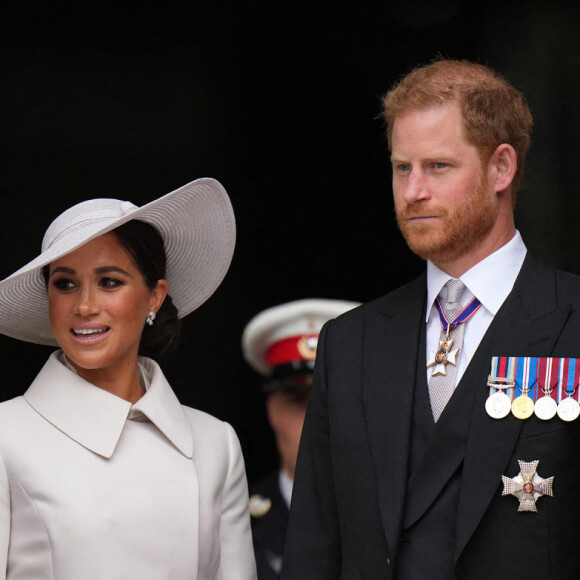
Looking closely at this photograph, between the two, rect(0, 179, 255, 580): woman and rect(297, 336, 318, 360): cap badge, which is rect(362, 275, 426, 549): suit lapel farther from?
rect(297, 336, 318, 360): cap badge

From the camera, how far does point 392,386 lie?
3352mm

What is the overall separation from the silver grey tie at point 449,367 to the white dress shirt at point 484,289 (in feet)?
0.04

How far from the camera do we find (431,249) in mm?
3332

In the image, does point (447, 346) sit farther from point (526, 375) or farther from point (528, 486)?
point (528, 486)

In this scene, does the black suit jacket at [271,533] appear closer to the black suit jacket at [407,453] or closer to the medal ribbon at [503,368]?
the black suit jacket at [407,453]

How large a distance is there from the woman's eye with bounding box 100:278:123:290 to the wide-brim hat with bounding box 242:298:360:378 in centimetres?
137

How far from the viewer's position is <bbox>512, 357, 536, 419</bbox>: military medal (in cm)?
317

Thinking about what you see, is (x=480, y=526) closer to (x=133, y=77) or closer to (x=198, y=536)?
(x=198, y=536)

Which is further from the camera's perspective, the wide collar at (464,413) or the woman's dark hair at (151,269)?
the woman's dark hair at (151,269)

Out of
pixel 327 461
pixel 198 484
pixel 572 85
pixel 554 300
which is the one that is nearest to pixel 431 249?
pixel 554 300

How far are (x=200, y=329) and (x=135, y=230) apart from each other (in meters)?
2.07

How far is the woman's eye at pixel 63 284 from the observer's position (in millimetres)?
3449

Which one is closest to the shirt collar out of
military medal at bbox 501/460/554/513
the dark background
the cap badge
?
military medal at bbox 501/460/554/513

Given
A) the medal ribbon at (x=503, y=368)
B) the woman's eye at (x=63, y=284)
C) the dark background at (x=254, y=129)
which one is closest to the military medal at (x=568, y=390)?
the medal ribbon at (x=503, y=368)
